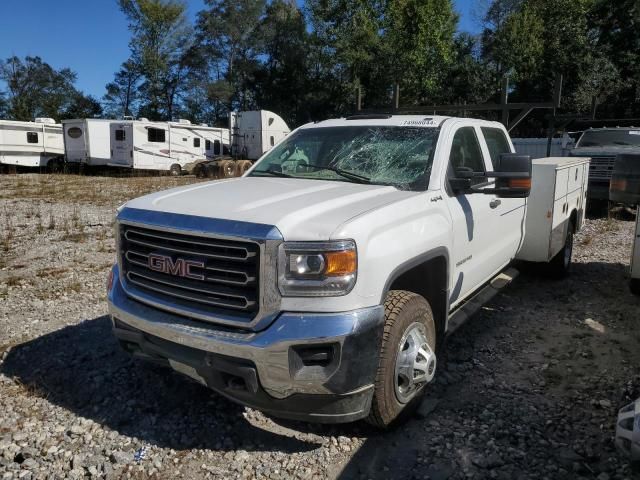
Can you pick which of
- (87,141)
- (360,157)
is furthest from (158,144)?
(360,157)

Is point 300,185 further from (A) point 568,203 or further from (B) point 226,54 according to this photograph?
(B) point 226,54

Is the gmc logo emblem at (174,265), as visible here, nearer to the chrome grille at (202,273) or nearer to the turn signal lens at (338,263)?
the chrome grille at (202,273)

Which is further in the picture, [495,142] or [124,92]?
[124,92]

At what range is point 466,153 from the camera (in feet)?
13.6

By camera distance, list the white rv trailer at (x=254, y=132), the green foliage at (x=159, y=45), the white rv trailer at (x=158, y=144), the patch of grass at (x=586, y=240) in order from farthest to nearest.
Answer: the green foliage at (x=159, y=45) → the white rv trailer at (x=254, y=132) → the white rv trailer at (x=158, y=144) → the patch of grass at (x=586, y=240)

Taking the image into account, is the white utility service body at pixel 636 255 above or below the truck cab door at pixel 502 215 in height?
below

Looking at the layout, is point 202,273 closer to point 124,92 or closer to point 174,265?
point 174,265

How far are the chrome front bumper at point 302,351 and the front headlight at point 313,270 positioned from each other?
12 centimetres

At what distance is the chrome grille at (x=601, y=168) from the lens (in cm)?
1131

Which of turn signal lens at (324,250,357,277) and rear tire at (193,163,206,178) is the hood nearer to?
turn signal lens at (324,250,357,277)

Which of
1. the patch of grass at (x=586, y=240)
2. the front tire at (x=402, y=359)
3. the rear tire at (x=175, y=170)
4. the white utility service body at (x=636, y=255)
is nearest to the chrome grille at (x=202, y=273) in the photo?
the front tire at (x=402, y=359)

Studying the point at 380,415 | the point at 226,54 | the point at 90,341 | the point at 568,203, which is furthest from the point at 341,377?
the point at 226,54

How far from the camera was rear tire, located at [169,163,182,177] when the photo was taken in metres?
25.9

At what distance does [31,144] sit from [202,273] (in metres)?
27.5
